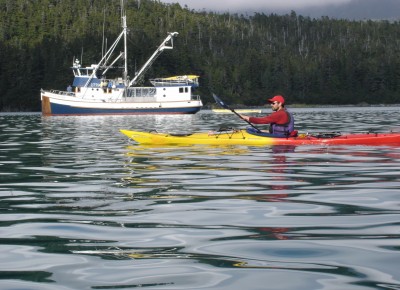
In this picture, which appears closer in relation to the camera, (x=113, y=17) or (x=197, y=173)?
(x=197, y=173)

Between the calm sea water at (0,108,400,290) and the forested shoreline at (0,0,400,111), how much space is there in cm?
10477

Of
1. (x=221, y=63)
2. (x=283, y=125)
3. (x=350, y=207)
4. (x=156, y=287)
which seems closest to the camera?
(x=156, y=287)

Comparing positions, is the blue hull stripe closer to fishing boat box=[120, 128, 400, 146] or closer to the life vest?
fishing boat box=[120, 128, 400, 146]

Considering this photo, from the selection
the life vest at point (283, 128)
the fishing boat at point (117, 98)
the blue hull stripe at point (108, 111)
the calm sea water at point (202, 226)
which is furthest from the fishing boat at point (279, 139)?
the blue hull stripe at point (108, 111)

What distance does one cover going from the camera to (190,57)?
14625 cm

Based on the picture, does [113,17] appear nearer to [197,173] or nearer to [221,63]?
[221,63]

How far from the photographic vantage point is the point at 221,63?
159875 mm

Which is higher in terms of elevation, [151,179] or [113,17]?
[113,17]

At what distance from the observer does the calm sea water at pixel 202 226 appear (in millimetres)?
4918

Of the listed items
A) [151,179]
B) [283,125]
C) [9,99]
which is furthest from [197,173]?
[9,99]

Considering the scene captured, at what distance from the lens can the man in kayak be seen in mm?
17156

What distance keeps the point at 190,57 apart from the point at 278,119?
130 meters

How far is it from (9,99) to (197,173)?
343 feet

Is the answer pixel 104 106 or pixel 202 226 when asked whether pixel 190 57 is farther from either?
pixel 202 226
